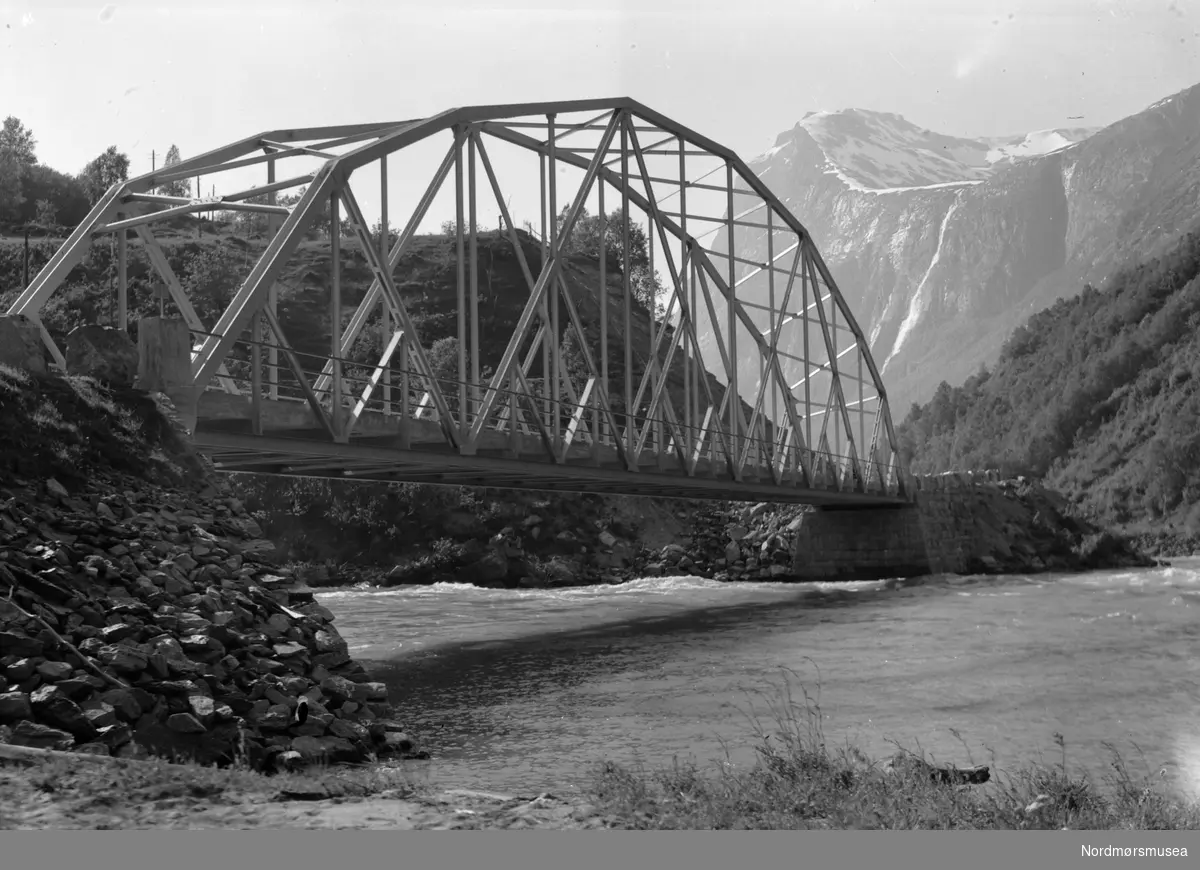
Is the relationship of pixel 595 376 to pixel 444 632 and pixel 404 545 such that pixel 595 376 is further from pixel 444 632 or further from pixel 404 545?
pixel 404 545

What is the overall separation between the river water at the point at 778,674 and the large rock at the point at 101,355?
22.8ft

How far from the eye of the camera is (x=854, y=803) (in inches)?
395

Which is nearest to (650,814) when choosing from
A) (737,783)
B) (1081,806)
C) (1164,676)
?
(737,783)

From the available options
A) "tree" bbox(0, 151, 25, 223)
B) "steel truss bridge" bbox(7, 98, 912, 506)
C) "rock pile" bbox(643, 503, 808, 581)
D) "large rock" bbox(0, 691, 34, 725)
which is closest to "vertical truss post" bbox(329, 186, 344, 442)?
"steel truss bridge" bbox(7, 98, 912, 506)

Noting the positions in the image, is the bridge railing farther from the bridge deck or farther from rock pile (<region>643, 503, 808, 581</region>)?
rock pile (<region>643, 503, 808, 581</region>)

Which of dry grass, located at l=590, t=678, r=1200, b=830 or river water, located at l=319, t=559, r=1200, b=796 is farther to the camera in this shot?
river water, located at l=319, t=559, r=1200, b=796

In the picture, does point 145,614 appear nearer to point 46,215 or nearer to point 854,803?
point 854,803

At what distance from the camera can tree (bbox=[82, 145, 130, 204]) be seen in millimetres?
103081

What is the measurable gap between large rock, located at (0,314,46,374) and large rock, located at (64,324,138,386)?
0.75m

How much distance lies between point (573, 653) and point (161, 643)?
16.9 metres

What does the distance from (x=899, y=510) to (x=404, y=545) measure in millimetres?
23333

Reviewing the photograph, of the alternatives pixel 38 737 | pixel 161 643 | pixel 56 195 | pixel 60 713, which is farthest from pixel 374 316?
pixel 38 737

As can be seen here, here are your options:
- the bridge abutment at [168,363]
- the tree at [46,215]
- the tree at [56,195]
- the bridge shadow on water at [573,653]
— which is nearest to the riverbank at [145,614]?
the bridge abutment at [168,363]

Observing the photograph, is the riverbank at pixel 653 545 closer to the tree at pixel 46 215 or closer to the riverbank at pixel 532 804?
the riverbank at pixel 532 804
